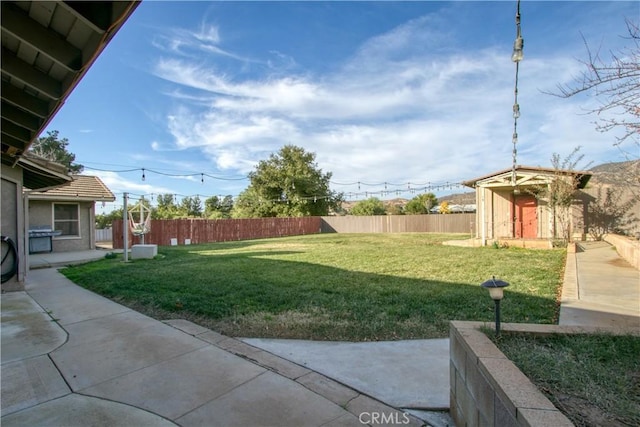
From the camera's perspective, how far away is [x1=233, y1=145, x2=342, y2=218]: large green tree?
3219 centimetres

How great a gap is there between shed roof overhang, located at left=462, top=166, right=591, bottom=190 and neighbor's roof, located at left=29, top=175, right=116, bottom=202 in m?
15.6

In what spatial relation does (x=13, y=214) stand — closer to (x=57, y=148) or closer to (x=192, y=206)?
(x=57, y=148)

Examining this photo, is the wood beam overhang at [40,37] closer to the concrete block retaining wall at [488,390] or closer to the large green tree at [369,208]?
the concrete block retaining wall at [488,390]

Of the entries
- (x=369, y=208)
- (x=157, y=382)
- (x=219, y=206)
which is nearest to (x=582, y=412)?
A: (x=157, y=382)

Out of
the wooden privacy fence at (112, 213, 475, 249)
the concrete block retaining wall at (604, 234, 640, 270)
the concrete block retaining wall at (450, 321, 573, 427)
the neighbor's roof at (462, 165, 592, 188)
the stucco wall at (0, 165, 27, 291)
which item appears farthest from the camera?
the wooden privacy fence at (112, 213, 475, 249)

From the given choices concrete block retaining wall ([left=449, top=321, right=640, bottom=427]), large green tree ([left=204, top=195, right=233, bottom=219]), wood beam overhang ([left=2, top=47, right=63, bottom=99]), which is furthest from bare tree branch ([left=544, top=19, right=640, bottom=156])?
large green tree ([left=204, top=195, right=233, bottom=219])

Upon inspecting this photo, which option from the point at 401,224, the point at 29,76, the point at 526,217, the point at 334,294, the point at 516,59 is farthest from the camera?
the point at 401,224

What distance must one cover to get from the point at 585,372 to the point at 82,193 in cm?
1629

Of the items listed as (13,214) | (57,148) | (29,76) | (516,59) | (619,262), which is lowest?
(619,262)

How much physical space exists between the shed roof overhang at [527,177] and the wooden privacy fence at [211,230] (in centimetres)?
1457

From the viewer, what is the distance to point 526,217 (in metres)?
15.0

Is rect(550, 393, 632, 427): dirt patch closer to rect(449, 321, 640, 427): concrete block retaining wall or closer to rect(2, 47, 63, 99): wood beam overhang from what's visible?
rect(449, 321, 640, 427): concrete block retaining wall

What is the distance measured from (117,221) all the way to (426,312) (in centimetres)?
1685

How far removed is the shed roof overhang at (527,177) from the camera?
488 inches
